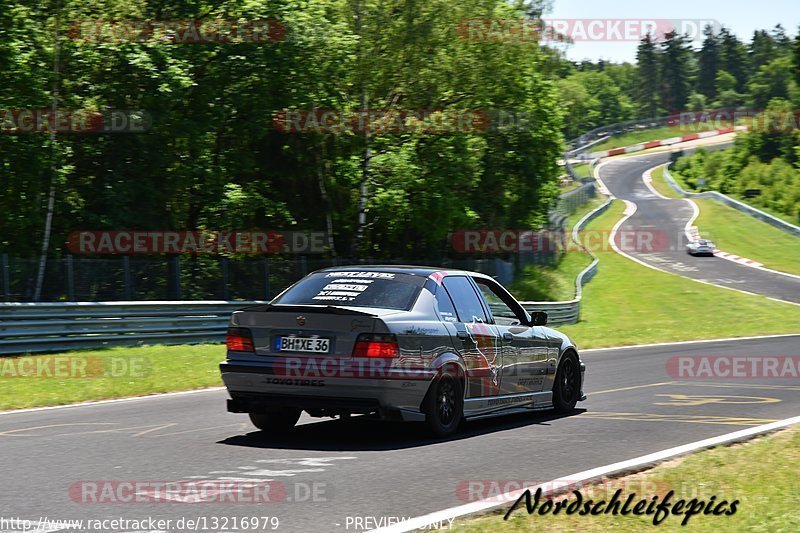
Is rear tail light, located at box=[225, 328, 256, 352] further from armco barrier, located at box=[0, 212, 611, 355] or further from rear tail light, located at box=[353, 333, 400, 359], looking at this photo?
armco barrier, located at box=[0, 212, 611, 355]

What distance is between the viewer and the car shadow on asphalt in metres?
9.23

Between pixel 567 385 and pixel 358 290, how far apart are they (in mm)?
3425

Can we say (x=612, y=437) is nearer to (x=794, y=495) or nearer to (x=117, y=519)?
(x=794, y=495)

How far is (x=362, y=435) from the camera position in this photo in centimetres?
992

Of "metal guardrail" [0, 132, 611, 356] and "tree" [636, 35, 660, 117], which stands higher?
"tree" [636, 35, 660, 117]

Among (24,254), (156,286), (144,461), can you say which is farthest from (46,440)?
(24,254)

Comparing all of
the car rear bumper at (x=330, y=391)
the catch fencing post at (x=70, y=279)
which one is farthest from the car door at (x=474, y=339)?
the catch fencing post at (x=70, y=279)

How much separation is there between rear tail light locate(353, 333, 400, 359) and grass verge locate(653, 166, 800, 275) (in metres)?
48.7

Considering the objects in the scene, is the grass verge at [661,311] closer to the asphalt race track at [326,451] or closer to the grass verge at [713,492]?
the asphalt race track at [326,451]

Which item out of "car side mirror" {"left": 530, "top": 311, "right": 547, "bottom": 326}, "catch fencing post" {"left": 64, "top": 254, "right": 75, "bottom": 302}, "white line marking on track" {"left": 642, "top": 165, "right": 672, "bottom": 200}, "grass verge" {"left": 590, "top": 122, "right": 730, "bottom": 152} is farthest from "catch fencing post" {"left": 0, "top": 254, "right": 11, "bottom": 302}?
"grass verge" {"left": 590, "top": 122, "right": 730, "bottom": 152}

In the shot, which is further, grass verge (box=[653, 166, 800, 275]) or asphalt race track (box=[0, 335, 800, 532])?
grass verge (box=[653, 166, 800, 275])

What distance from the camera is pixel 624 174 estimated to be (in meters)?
109

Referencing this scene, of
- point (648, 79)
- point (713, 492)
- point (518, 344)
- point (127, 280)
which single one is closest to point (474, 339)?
point (518, 344)

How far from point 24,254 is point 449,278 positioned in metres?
17.6
